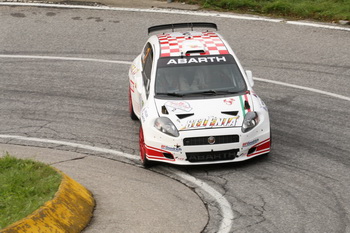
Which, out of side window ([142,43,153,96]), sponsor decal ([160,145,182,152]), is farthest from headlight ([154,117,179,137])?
side window ([142,43,153,96])

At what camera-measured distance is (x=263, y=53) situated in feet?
52.6

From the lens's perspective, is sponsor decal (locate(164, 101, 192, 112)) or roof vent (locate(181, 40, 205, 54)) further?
roof vent (locate(181, 40, 205, 54))

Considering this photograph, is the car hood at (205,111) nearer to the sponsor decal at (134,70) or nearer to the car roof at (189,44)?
the car roof at (189,44)

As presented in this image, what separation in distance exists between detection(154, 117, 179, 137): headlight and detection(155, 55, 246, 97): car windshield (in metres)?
0.67

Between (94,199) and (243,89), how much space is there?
3.10 metres

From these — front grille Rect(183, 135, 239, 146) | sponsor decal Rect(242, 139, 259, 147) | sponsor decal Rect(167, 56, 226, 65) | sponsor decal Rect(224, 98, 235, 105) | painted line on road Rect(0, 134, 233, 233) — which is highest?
sponsor decal Rect(167, 56, 226, 65)

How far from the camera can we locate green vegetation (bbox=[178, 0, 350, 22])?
17.9 metres

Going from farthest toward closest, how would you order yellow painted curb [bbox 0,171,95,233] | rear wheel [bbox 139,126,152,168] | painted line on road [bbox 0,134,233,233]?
rear wheel [bbox 139,126,152,168], painted line on road [bbox 0,134,233,233], yellow painted curb [bbox 0,171,95,233]

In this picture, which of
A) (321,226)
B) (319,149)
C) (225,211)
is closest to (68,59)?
(319,149)

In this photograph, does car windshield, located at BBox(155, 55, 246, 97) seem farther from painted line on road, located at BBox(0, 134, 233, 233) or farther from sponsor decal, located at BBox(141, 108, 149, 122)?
painted line on road, located at BBox(0, 134, 233, 233)

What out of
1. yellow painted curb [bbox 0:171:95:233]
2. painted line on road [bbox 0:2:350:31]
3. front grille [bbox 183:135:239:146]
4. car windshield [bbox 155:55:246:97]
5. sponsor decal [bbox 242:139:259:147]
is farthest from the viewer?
painted line on road [bbox 0:2:350:31]

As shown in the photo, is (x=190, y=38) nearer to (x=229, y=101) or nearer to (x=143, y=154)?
(x=229, y=101)

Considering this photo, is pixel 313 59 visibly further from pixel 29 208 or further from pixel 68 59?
pixel 29 208

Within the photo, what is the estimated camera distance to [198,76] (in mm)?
11367
